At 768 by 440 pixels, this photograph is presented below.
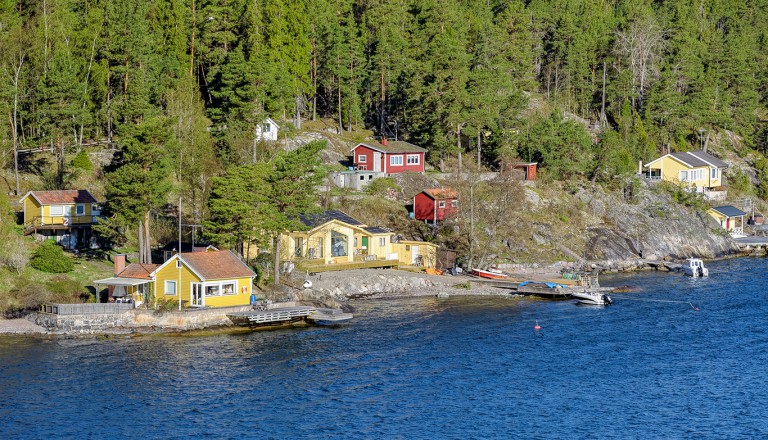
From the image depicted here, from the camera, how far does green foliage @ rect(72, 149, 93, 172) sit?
86.7 m

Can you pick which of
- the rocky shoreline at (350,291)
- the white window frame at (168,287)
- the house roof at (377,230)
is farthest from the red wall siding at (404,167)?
the white window frame at (168,287)

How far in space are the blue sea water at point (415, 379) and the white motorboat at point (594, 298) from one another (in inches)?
117

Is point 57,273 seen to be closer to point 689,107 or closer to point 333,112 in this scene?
point 333,112

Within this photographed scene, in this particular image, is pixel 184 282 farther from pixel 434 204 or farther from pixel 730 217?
pixel 730 217

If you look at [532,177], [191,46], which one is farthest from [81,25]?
[532,177]

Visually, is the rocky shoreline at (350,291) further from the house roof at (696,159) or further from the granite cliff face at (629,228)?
the house roof at (696,159)

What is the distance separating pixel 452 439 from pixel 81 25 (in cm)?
7195

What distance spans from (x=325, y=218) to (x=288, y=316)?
16.6 meters

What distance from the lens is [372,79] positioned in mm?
113625

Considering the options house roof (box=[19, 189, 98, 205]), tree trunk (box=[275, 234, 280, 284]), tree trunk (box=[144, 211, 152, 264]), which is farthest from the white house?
tree trunk (box=[144, 211, 152, 264])

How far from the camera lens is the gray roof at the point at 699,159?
11250 centimetres

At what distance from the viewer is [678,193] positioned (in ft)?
343

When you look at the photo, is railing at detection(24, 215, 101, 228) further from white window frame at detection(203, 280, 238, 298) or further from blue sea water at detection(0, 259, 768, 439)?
blue sea water at detection(0, 259, 768, 439)

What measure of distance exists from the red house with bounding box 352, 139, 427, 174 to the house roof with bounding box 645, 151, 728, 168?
32113mm
